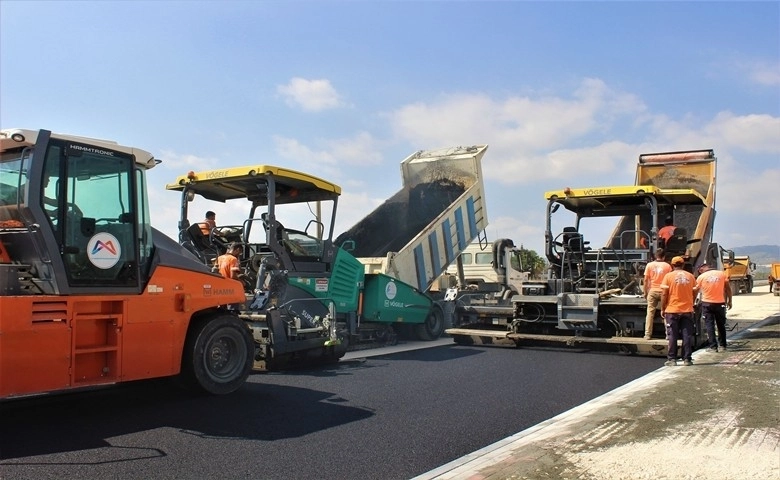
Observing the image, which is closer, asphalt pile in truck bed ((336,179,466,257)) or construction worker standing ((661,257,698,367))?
construction worker standing ((661,257,698,367))

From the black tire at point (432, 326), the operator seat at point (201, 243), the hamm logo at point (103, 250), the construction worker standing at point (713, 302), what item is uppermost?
the operator seat at point (201, 243)

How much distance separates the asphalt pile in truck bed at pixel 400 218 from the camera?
12.3 m

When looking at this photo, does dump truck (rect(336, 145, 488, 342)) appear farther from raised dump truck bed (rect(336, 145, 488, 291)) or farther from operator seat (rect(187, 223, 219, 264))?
operator seat (rect(187, 223, 219, 264))

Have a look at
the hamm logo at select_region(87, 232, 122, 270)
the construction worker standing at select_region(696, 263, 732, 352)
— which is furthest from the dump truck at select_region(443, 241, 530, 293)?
the hamm logo at select_region(87, 232, 122, 270)

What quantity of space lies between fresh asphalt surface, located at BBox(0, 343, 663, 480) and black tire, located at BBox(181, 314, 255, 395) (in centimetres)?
17

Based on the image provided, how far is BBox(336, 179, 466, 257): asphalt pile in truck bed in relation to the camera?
40.3 feet

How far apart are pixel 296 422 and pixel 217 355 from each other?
53.0 inches

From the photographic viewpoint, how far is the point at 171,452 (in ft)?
14.5

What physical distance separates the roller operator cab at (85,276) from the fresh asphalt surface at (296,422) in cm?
43

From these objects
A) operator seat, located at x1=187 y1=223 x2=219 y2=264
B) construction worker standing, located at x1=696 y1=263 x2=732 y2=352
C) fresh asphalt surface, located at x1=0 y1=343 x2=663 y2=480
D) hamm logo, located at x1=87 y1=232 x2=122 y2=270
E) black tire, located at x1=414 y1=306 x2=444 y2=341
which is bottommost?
fresh asphalt surface, located at x1=0 y1=343 x2=663 y2=480

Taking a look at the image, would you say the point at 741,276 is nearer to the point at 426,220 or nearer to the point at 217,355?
the point at 426,220

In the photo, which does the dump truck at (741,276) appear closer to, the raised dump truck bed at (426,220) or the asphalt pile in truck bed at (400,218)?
the raised dump truck bed at (426,220)

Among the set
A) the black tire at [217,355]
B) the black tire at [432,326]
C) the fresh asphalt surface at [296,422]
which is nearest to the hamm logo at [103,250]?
the black tire at [217,355]

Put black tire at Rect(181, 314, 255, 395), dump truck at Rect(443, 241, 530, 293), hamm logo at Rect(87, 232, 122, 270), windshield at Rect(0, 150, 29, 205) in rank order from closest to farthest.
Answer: windshield at Rect(0, 150, 29, 205), hamm logo at Rect(87, 232, 122, 270), black tire at Rect(181, 314, 255, 395), dump truck at Rect(443, 241, 530, 293)
